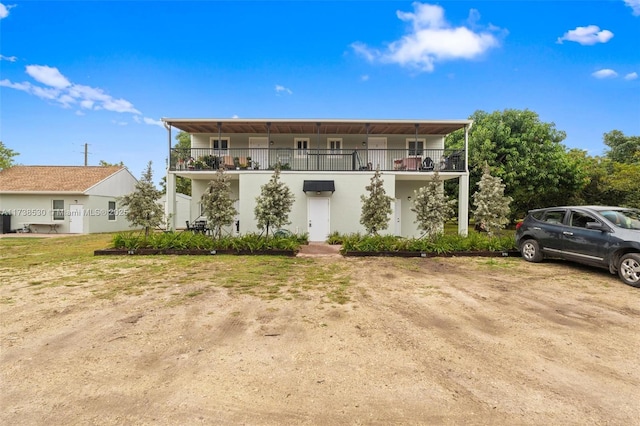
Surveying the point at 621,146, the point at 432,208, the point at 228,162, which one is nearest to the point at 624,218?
the point at 432,208

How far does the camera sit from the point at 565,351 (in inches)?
133

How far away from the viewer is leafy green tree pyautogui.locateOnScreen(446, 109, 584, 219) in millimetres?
17797

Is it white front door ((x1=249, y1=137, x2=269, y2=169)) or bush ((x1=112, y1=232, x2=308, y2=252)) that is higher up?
white front door ((x1=249, y1=137, x2=269, y2=169))

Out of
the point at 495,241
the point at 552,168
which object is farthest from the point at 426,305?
the point at 552,168

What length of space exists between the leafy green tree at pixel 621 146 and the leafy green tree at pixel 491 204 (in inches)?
1259

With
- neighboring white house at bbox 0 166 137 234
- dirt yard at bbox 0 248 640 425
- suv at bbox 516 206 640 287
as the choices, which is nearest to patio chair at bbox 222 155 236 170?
dirt yard at bbox 0 248 640 425

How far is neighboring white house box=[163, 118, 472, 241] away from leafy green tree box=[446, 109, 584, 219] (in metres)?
3.62

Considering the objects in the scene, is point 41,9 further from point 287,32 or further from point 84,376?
point 84,376

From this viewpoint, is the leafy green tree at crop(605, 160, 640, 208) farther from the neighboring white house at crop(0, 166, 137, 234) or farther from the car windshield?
the neighboring white house at crop(0, 166, 137, 234)

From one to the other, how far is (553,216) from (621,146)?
3793cm

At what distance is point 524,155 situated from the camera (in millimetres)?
18016

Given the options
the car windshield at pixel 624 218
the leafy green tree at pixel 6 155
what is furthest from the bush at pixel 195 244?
the leafy green tree at pixel 6 155

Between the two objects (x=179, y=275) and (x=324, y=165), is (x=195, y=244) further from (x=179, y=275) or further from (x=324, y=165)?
(x=324, y=165)

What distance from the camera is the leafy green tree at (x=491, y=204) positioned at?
1093 cm
